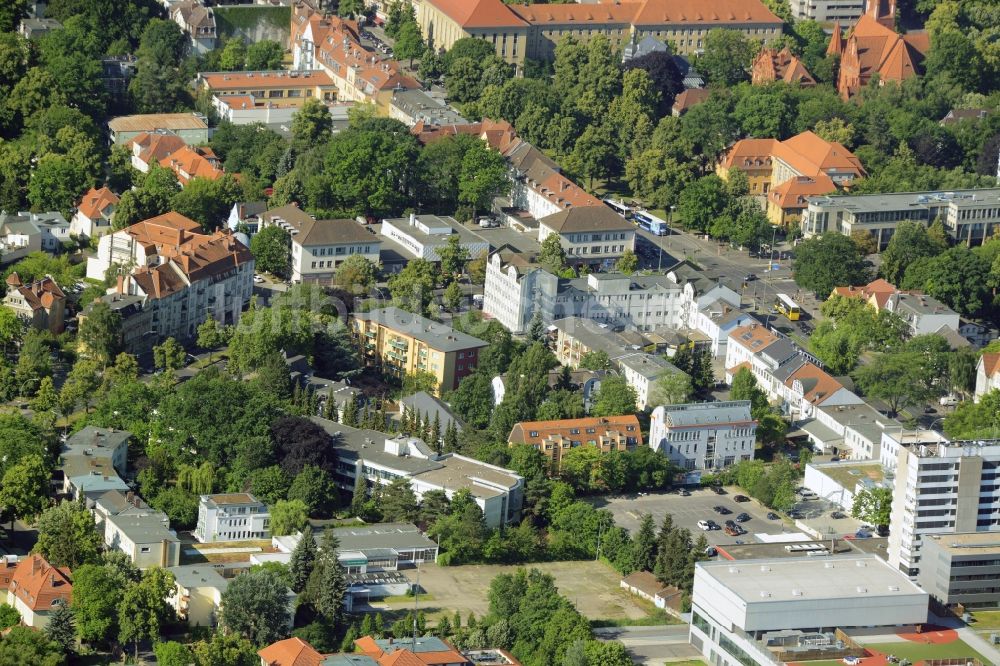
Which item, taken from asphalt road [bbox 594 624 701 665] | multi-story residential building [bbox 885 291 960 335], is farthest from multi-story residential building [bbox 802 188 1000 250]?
asphalt road [bbox 594 624 701 665]

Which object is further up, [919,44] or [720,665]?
[919,44]

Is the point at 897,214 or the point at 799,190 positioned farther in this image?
the point at 799,190

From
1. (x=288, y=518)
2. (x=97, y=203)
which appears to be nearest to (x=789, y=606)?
(x=288, y=518)

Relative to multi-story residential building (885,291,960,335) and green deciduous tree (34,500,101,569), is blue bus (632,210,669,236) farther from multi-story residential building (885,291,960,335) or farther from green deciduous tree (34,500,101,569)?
green deciduous tree (34,500,101,569)

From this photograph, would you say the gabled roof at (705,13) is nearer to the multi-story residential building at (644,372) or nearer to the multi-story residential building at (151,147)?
the multi-story residential building at (151,147)

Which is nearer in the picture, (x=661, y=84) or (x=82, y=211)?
(x=82, y=211)

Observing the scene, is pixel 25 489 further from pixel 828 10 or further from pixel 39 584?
pixel 828 10

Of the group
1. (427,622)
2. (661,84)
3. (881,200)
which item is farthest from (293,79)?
(427,622)

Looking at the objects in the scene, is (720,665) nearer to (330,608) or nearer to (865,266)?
(330,608)
